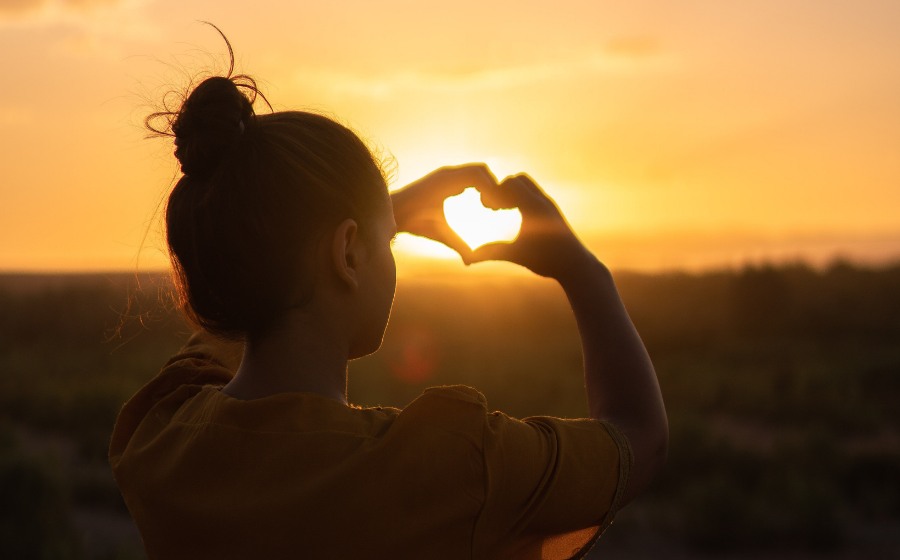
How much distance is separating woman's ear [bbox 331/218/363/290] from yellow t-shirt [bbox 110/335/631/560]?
0.51ft

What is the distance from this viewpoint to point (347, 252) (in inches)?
51.1

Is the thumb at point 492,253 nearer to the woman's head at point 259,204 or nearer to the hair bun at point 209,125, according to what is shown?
the woman's head at point 259,204

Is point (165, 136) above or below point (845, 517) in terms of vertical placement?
above

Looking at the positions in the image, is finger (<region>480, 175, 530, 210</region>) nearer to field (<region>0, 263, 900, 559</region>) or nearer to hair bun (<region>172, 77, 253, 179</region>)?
hair bun (<region>172, 77, 253, 179</region>)

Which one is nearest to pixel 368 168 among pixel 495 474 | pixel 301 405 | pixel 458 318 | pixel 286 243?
pixel 286 243

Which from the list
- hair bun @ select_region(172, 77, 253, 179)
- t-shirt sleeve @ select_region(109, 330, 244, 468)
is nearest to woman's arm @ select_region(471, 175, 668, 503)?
hair bun @ select_region(172, 77, 253, 179)

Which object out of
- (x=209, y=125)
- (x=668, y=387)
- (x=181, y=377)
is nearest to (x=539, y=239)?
(x=209, y=125)

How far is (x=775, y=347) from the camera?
24656 mm

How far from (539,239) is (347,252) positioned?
10.2 inches

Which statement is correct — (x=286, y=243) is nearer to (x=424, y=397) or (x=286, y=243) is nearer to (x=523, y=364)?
(x=424, y=397)

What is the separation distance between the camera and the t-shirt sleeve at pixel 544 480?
114cm

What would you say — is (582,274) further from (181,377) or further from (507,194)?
(181,377)

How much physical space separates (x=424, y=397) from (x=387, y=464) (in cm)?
9

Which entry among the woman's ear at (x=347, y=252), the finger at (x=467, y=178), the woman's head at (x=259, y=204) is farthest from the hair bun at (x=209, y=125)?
the finger at (x=467, y=178)
